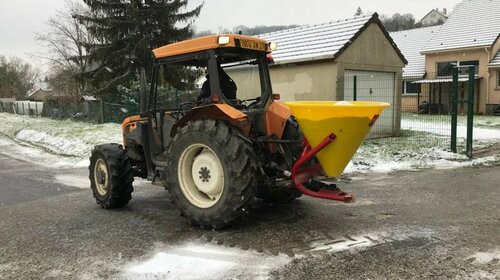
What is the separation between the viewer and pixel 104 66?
24.9 meters

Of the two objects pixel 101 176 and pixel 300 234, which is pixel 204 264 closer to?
pixel 300 234

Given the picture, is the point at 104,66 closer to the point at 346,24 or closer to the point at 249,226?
the point at 346,24

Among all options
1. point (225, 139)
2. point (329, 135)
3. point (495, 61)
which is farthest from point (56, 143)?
point (495, 61)

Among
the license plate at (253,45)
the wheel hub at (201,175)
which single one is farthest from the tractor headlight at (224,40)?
the wheel hub at (201,175)

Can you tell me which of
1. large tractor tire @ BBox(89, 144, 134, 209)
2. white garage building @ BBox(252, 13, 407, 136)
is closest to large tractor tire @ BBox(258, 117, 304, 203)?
large tractor tire @ BBox(89, 144, 134, 209)

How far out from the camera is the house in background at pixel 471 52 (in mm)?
26672

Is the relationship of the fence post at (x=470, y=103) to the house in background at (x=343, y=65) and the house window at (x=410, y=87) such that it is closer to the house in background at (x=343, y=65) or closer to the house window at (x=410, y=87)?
the house in background at (x=343, y=65)

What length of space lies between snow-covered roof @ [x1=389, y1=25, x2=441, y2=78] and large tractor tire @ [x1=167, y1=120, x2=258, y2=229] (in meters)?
26.9

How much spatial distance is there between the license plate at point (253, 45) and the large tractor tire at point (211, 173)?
3.44ft

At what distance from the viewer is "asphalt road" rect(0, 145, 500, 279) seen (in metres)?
4.09

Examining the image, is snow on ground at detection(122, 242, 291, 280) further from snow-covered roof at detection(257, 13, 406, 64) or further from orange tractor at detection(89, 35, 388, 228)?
snow-covered roof at detection(257, 13, 406, 64)

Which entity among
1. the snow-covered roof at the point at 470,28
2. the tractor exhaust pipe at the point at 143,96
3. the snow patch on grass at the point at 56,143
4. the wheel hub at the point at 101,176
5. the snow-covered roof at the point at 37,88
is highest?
the snow-covered roof at the point at 470,28

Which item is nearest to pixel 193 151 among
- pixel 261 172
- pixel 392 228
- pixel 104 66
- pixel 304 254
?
pixel 261 172

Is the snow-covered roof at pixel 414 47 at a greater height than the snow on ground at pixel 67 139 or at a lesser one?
greater
